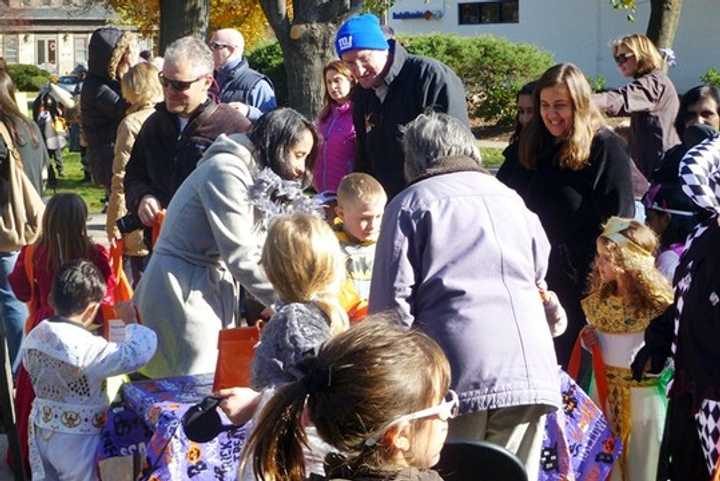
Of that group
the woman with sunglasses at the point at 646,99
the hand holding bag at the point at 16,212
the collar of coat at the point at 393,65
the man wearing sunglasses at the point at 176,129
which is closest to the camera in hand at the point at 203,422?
the man wearing sunglasses at the point at 176,129

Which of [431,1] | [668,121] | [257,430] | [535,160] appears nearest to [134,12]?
[431,1]

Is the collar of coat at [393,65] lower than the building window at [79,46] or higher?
lower

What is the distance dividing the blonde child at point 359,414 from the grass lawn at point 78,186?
34.8ft

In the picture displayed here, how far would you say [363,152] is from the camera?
6.59 meters

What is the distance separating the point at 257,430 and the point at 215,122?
328 cm

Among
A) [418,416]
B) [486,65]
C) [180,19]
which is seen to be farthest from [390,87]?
[486,65]

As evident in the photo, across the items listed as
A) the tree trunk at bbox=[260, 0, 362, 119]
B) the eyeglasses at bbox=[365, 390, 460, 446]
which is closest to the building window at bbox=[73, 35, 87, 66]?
the tree trunk at bbox=[260, 0, 362, 119]

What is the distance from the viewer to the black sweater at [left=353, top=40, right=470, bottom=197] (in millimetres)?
5918

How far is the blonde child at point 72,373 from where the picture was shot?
4.80 m

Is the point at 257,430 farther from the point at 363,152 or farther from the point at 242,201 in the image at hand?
the point at 363,152

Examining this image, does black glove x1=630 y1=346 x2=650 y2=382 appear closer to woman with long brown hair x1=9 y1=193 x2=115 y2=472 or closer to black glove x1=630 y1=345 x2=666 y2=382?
black glove x1=630 y1=345 x2=666 y2=382

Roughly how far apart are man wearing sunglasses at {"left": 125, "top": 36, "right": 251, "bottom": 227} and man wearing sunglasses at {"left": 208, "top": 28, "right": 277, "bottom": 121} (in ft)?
6.46

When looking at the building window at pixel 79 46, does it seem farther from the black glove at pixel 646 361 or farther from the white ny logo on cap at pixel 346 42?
the black glove at pixel 646 361

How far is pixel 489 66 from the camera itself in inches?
1073
